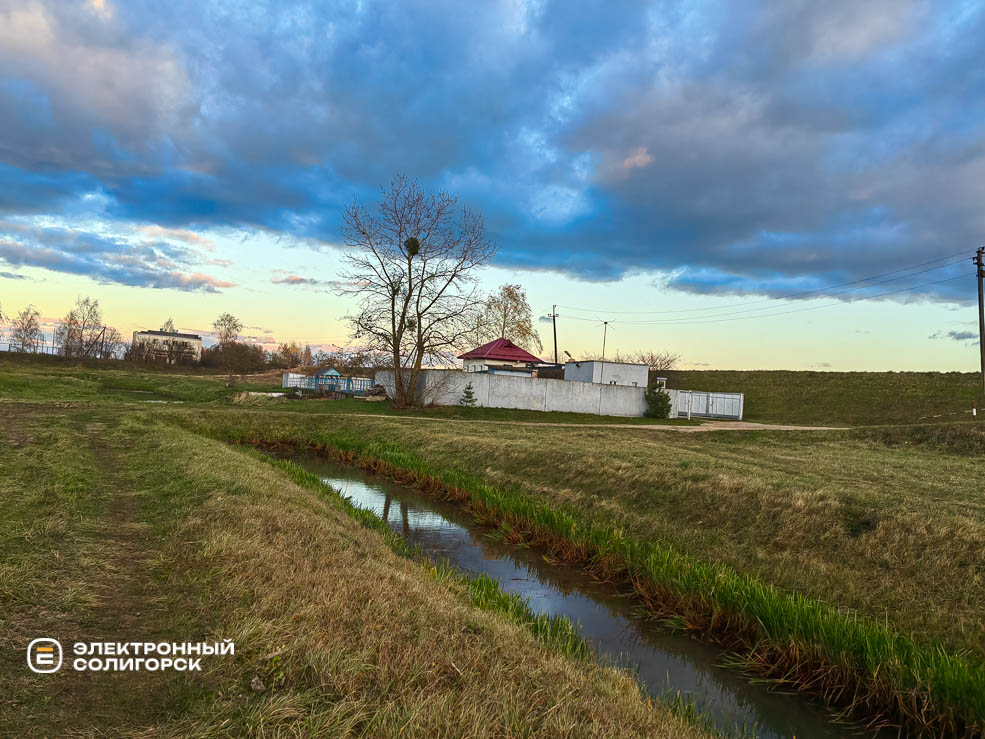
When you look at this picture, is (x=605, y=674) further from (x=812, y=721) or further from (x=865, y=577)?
(x=865, y=577)

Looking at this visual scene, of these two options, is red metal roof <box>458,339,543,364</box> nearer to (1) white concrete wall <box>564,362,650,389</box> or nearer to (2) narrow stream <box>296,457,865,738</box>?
(1) white concrete wall <box>564,362,650,389</box>

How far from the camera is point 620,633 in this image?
22.2 feet

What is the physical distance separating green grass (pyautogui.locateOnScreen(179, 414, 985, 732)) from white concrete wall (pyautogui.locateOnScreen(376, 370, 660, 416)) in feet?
53.1

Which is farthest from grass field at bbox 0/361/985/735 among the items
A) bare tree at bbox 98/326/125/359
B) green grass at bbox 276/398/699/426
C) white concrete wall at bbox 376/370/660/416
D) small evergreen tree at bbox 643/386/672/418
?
bare tree at bbox 98/326/125/359

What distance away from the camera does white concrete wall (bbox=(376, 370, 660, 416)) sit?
108 feet

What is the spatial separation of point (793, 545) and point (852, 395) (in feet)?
134

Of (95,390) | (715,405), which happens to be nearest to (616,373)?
(715,405)

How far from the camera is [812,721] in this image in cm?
518

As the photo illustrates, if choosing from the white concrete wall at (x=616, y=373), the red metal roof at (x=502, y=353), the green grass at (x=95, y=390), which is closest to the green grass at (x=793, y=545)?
the green grass at (x=95, y=390)

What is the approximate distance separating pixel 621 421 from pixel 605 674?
1054 inches

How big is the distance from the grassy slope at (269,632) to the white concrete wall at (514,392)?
82.1 feet

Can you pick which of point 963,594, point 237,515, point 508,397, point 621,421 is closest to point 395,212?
point 508,397

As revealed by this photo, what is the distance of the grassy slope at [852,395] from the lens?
3766 cm

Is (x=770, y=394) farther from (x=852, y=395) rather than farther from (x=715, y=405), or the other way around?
(x=715, y=405)
